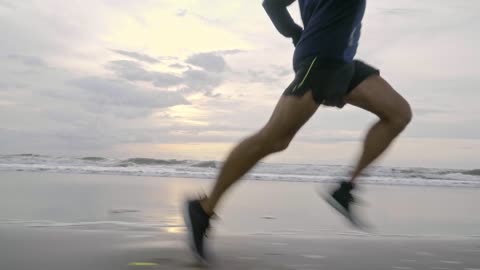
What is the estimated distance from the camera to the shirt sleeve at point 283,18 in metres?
2.75

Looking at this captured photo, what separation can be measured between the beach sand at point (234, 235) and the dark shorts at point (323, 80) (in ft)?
2.30

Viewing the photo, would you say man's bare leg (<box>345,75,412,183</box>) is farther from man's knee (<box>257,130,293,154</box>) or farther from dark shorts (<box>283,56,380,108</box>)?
man's knee (<box>257,130,293,154</box>)

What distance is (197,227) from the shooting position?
2.53m

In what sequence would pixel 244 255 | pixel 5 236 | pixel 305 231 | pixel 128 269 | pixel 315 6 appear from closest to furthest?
1. pixel 128 269
2. pixel 315 6
3. pixel 244 255
4. pixel 5 236
5. pixel 305 231

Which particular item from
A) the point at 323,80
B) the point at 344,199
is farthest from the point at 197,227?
the point at 323,80

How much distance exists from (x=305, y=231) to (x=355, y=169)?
4.30 ft

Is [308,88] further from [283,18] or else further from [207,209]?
[207,209]

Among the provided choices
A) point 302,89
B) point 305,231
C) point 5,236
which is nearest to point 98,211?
point 5,236

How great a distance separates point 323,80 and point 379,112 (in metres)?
0.51

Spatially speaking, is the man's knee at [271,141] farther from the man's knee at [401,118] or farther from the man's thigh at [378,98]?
the man's knee at [401,118]

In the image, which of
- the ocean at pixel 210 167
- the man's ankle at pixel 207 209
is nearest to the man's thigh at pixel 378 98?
the man's ankle at pixel 207 209

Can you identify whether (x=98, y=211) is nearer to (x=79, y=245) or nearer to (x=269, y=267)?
(x=79, y=245)

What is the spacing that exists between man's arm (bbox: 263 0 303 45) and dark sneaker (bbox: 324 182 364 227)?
0.87 metres

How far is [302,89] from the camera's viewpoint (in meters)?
2.46
